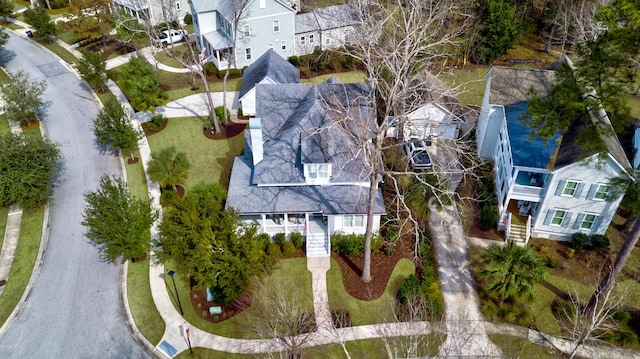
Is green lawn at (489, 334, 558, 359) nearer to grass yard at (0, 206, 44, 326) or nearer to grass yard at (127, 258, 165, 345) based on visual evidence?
grass yard at (127, 258, 165, 345)

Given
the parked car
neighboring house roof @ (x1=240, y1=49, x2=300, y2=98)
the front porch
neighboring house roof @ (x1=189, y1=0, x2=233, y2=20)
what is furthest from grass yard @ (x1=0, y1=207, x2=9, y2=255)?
the parked car

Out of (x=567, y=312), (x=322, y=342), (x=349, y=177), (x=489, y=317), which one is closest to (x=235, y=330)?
(x=322, y=342)

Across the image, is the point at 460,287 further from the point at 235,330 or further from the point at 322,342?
the point at 235,330

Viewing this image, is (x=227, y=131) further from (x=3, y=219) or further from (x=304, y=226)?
(x=3, y=219)

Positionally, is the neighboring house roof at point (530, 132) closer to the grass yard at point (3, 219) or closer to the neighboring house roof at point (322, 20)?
the neighboring house roof at point (322, 20)

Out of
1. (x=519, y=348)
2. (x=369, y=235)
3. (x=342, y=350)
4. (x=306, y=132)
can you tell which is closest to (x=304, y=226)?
(x=369, y=235)

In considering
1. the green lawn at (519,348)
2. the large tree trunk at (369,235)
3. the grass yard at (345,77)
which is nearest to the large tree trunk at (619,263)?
the green lawn at (519,348)
